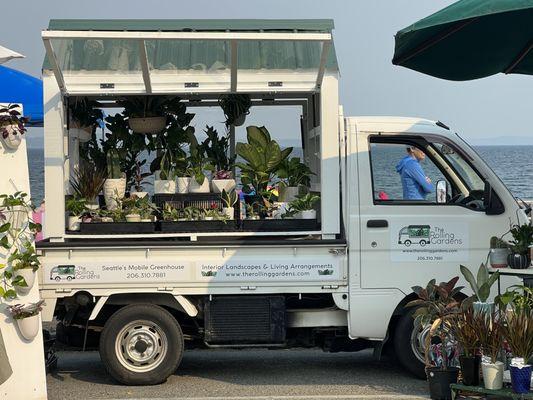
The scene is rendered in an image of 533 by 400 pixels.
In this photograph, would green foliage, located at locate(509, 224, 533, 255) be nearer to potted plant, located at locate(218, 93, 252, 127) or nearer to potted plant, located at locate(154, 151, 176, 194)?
potted plant, located at locate(218, 93, 252, 127)

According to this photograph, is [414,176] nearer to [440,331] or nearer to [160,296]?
[440,331]

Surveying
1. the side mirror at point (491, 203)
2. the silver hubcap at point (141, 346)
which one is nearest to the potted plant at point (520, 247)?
the side mirror at point (491, 203)

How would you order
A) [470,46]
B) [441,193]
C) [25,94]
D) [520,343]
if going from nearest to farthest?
[520,343] → [470,46] → [441,193] → [25,94]

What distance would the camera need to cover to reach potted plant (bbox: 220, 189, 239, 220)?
874 cm

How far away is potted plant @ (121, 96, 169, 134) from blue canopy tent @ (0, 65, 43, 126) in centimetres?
235

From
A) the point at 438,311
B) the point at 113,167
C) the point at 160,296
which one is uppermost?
the point at 113,167

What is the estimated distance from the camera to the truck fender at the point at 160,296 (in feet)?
27.6

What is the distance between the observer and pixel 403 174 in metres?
8.92

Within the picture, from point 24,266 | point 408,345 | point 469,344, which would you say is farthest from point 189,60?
point 469,344

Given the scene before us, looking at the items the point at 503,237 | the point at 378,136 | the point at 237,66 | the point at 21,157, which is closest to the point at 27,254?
the point at 21,157

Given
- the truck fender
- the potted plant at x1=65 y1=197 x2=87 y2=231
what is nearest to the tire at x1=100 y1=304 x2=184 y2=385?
the truck fender

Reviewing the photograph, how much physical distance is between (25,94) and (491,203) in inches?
218

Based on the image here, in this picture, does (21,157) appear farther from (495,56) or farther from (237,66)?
(495,56)

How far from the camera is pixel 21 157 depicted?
7730mm
